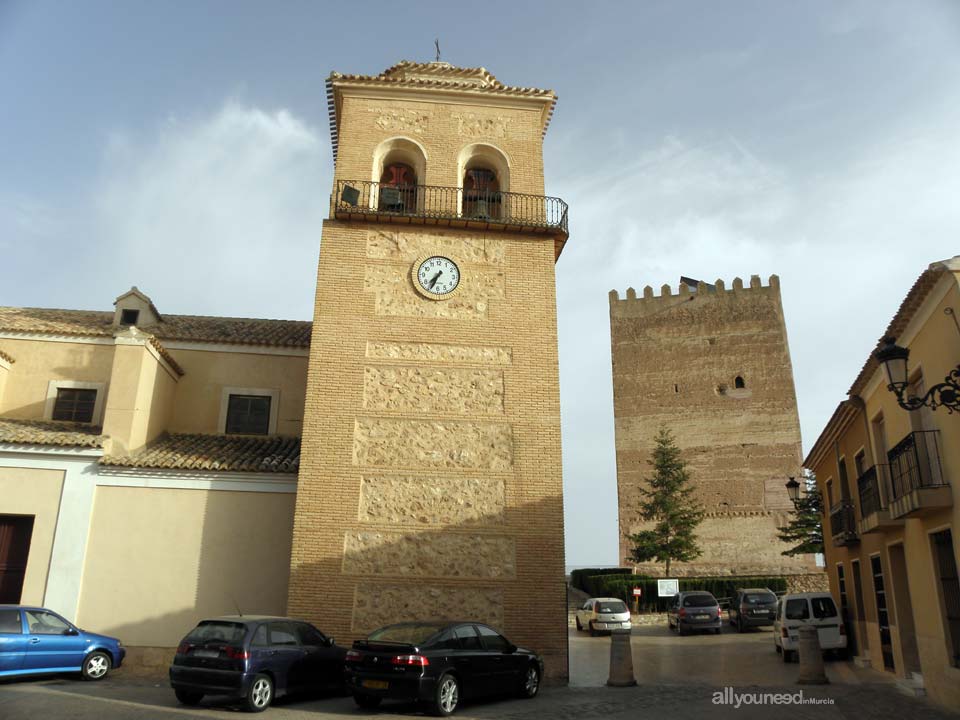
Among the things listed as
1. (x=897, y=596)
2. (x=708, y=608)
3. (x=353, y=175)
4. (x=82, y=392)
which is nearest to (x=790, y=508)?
(x=708, y=608)

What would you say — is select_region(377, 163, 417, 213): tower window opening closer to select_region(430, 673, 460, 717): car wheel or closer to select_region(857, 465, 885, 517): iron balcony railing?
select_region(430, 673, 460, 717): car wheel

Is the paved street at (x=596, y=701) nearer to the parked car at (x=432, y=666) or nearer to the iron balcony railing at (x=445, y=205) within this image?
the parked car at (x=432, y=666)

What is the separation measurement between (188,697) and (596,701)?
561 cm

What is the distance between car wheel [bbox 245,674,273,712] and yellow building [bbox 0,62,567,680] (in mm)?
2900

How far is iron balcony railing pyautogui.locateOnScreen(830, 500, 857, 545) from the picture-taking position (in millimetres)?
15258

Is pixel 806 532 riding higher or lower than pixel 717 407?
lower

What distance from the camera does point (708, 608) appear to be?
24.3 m

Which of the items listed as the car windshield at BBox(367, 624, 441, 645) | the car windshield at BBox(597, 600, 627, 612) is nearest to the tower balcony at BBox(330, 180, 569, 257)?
the car windshield at BBox(367, 624, 441, 645)

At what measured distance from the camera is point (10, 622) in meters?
10.3

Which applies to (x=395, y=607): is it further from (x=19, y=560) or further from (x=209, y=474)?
(x=19, y=560)

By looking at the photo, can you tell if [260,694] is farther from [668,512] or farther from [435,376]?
[668,512]

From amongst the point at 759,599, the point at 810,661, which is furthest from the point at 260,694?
the point at 759,599

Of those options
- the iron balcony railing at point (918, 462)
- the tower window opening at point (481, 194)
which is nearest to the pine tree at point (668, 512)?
the tower window opening at point (481, 194)

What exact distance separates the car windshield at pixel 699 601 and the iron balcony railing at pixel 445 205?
1518cm
